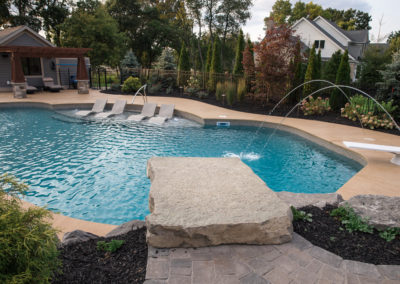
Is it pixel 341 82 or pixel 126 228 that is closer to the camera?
pixel 126 228

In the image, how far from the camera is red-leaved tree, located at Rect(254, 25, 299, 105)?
1162 centimetres

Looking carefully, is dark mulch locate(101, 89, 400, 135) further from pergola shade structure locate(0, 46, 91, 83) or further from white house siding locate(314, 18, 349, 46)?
white house siding locate(314, 18, 349, 46)

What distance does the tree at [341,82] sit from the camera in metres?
11.4

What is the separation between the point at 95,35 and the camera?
2389 cm

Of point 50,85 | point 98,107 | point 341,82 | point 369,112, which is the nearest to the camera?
point 369,112

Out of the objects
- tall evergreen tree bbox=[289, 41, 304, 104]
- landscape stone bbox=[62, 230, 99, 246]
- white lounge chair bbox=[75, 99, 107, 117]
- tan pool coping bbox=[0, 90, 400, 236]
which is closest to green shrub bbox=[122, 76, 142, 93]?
tan pool coping bbox=[0, 90, 400, 236]

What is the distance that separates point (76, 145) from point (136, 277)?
21.1ft

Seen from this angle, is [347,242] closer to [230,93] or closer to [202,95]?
[230,93]

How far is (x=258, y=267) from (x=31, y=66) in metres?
20.0

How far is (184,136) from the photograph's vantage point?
9156mm

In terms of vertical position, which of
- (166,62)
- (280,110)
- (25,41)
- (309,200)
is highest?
(25,41)

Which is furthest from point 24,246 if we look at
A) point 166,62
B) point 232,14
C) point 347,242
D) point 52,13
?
point 52,13

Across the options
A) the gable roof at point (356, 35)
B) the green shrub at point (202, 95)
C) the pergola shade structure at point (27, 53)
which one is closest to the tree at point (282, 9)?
the gable roof at point (356, 35)

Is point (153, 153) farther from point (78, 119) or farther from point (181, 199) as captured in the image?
point (78, 119)
